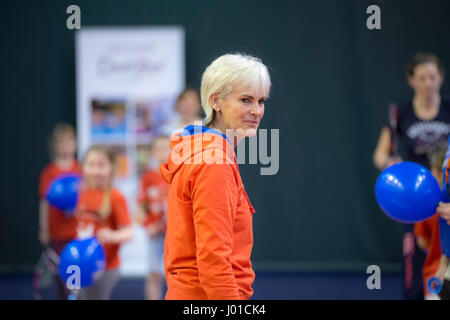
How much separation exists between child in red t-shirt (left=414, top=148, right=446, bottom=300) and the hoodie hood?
162cm

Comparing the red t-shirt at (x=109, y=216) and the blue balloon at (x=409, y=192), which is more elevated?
the blue balloon at (x=409, y=192)

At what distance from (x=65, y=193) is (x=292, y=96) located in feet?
9.55

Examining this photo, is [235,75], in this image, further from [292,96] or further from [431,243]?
[292,96]

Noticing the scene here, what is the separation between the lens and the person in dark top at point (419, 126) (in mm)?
3133

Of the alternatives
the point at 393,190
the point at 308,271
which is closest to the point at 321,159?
the point at 308,271

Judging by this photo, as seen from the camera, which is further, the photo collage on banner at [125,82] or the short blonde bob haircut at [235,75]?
the photo collage on banner at [125,82]

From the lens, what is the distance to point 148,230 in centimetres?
386

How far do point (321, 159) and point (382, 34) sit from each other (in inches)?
59.6

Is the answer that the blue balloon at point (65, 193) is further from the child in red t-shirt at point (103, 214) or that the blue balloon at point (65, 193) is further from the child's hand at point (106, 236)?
the child's hand at point (106, 236)

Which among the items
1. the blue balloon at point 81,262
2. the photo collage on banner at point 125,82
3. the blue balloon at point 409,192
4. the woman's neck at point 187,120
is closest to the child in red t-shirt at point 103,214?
the blue balloon at point 81,262

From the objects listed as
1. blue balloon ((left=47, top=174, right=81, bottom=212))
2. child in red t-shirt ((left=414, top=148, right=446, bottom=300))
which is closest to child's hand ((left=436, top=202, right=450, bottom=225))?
child in red t-shirt ((left=414, top=148, right=446, bottom=300))

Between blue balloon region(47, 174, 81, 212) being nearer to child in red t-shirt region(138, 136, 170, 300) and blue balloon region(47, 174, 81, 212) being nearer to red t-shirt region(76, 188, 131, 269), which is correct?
red t-shirt region(76, 188, 131, 269)

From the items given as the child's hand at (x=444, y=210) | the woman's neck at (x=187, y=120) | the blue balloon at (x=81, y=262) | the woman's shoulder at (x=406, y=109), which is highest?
the woman's shoulder at (x=406, y=109)

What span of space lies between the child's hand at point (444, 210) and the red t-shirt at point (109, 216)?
1903 mm
